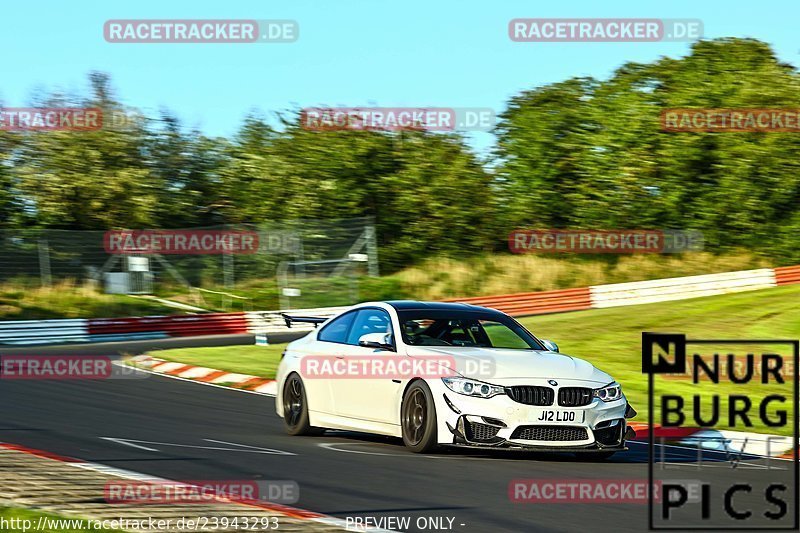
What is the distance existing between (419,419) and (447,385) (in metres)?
0.50

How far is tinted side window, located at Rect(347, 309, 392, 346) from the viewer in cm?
1205

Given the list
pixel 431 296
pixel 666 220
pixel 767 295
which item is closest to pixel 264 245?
pixel 431 296

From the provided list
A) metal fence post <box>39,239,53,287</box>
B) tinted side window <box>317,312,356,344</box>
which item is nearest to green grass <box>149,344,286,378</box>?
tinted side window <box>317,312,356,344</box>

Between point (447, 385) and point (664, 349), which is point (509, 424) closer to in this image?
point (447, 385)

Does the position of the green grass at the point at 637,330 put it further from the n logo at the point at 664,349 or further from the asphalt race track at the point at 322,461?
the asphalt race track at the point at 322,461

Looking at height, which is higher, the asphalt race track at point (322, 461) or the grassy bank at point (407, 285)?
the grassy bank at point (407, 285)

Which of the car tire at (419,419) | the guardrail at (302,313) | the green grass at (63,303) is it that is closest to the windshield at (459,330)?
the car tire at (419,419)

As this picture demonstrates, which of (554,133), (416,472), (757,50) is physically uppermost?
(757,50)

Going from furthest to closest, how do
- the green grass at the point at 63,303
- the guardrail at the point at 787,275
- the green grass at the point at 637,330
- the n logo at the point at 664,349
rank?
the guardrail at the point at 787,275 → the green grass at the point at 63,303 → the green grass at the point at 637,330 → the n logo at the point at 664,349

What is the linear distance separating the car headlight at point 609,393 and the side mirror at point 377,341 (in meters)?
1.96

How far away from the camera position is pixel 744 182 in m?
46.3

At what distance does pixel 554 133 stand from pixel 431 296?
48.0 feet

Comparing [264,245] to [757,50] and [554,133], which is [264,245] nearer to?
[554,133]

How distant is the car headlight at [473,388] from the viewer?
1061 centimetres
